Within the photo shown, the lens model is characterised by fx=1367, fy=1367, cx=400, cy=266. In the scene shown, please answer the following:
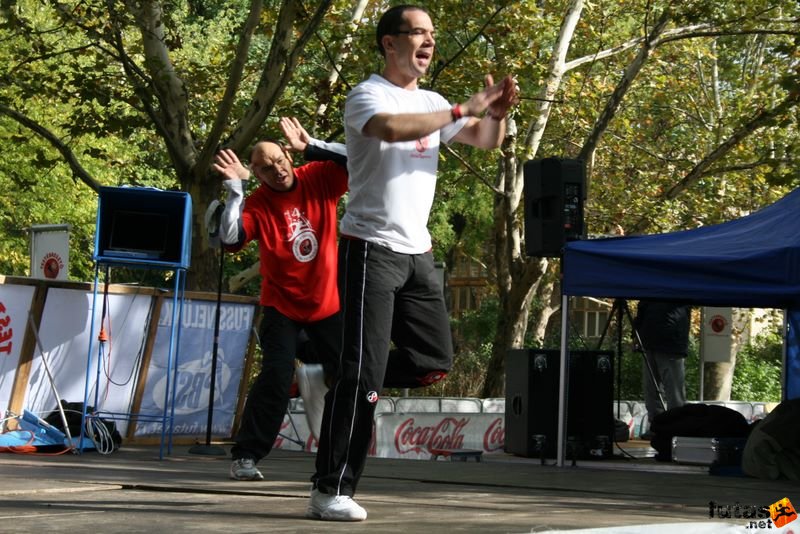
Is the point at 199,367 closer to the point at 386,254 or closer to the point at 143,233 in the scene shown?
the point at 143,233

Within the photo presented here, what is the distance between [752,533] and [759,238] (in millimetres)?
5806

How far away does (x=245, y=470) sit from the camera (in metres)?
7.39

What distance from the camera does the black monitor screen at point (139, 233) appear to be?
1145 cm

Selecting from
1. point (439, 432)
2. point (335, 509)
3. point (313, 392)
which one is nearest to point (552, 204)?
point (313, 392)

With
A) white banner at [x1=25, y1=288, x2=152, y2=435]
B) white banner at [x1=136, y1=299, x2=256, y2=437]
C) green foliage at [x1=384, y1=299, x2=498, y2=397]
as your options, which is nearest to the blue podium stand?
white banner at [x1=25, y1=288, x2=152, y2=435]

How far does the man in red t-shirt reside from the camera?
754 centimetres

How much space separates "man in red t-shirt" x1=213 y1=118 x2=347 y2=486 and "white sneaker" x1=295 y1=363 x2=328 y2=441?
1384mm

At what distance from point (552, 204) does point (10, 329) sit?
4.68 meters

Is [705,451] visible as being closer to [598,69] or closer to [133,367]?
[133,367]

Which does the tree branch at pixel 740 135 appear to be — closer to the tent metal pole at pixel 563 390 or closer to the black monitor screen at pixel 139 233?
the tent metal pole at pixel 563 390

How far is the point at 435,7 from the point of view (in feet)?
67.1

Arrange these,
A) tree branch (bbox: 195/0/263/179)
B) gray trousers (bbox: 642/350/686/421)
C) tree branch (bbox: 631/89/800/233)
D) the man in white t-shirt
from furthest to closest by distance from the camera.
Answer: tree branch (bbox: 631/89/800/233) < tree branch (bbox: 195/0/263/179) < gray trousers (bbox: 642/350/686/421) < the man in white t-shirt

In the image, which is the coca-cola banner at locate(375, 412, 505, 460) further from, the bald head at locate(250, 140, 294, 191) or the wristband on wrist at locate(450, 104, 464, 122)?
the wristband on wrist at locate(450, 104, 464, 122)

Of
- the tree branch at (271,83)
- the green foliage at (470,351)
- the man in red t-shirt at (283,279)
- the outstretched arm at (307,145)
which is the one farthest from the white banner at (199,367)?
the green foliage at (470,351)
